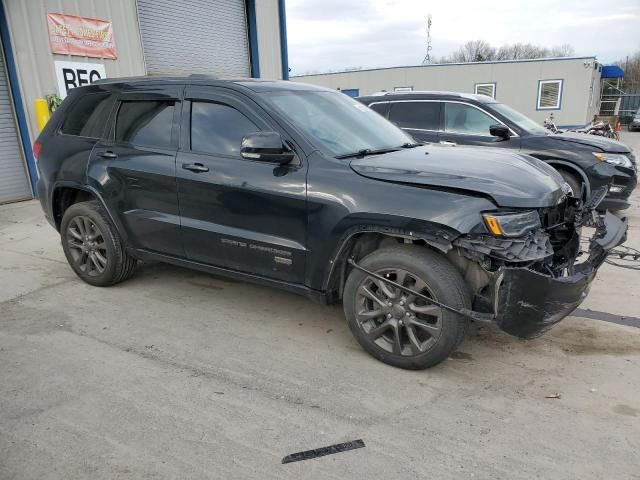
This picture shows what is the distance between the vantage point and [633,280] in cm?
499

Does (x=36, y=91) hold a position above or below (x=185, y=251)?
above

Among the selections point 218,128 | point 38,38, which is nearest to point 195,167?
point 218,128

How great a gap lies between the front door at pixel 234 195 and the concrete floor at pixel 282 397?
0.63 m

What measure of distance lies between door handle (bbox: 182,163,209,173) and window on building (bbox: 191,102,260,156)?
13cm

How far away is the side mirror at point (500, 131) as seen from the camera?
278 inches

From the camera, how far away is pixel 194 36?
1212 centimetres

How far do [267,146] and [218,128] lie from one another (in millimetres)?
747

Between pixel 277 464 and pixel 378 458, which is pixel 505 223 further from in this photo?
pixel 277 464

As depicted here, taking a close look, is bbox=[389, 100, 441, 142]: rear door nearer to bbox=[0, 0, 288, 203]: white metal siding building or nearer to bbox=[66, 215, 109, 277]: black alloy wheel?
bbox=[0, 0, 288, 203]: white metal siding building

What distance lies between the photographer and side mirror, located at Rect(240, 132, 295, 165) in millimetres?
3363

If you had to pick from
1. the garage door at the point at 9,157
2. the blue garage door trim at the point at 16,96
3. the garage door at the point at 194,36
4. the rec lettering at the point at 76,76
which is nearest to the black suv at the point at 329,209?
the blue garage door trim at the point at 16,96

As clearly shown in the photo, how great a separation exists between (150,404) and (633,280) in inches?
181

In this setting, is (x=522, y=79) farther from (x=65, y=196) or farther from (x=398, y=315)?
(x=398, y=315)

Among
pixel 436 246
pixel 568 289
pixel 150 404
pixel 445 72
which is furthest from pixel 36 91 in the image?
pixel 445 72
